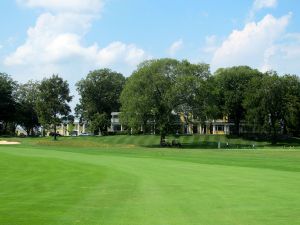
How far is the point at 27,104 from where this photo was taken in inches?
6073

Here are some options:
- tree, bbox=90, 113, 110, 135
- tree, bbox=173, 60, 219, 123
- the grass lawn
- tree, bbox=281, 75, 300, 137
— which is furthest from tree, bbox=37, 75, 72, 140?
the grass lawn

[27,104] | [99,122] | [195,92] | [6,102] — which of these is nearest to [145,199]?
[195,92]

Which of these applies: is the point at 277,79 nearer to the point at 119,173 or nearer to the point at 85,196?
the point at 119,173

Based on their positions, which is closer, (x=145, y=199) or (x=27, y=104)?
(x=145, y=199)

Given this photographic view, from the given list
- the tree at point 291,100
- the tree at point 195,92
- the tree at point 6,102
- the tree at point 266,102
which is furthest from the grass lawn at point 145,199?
the tree at point 6,102

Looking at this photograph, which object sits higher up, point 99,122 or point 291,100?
point 291,100

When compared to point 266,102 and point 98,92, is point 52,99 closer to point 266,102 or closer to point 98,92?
point 98,92

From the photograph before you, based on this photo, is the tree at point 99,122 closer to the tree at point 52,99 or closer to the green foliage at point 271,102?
the tree at point 52,99

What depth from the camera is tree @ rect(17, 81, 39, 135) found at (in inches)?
5886

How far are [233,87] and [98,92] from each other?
145 feet

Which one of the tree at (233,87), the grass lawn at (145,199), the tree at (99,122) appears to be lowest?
the grass lawn at (145,199)

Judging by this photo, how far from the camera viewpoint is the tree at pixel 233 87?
12400 centimetres

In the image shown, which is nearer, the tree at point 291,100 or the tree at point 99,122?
the tree at point 291,100

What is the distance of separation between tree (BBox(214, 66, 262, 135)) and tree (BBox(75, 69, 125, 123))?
3649cm
